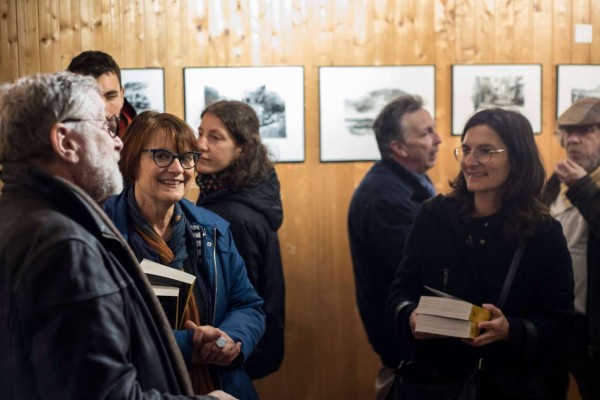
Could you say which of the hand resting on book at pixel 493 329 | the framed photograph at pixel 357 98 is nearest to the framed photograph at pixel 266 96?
the framed photograph at pixel 357 98

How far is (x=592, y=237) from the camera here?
3363mm

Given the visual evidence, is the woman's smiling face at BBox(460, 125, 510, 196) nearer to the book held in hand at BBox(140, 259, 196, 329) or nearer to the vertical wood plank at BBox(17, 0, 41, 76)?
the book held in hand at BBox(140, 259, 196, 329)

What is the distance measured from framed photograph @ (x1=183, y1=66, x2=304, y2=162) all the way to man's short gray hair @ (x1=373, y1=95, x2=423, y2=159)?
2.67 feet

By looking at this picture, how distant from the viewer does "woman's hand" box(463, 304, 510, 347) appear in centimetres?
269

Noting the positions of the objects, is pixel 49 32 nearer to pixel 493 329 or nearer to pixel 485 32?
pixel 485 32

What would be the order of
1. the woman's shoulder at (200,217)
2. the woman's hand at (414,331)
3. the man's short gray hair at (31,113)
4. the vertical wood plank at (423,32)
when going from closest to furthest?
the man's short gray hair at (31,113), the woman's shoulder at (200,217), the woman's hand at (414,331), the vertical wood plank at (423,32)

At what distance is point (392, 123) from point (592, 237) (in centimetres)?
106

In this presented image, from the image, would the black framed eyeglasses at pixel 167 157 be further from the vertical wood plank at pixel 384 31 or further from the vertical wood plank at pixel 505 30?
the vertical wood plank at pixel 505 30

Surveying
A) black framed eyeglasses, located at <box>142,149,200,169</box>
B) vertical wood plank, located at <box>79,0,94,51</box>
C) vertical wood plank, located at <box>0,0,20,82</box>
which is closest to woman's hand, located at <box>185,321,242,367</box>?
black framed eyeglasses, located at <box>142,149,200,169</box>

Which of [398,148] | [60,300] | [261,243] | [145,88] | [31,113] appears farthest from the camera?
[145,88]

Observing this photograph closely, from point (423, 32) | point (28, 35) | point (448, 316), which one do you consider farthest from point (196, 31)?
point (448, 316)

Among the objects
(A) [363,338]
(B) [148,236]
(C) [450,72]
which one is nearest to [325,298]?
(A) [363,338]

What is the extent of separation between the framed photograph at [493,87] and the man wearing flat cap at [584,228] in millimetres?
919

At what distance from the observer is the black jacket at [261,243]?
3.15m
